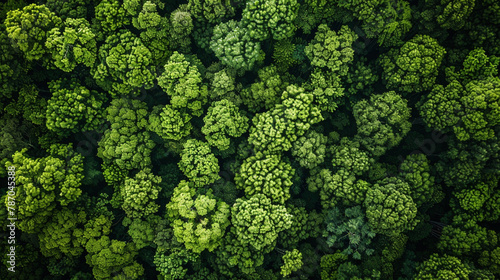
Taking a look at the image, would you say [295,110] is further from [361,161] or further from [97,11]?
[97,11]

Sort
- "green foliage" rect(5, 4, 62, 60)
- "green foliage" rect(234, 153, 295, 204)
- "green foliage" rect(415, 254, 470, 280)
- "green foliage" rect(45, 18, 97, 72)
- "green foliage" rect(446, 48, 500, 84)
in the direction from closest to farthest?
"green foliage" rect(415, 254, 470, 280)
"green foliage" rect(5, 4, 62, 60)
"green foliage" rect(446, 48, 500, 84)
"green foliage" rect(45, 18, 97, 72)
"green foliage" rect(234, 153, 295, 204)

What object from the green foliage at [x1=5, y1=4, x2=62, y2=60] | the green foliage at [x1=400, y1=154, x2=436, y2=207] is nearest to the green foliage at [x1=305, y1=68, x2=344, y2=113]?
the green foliage at [x1=400, y1=154, x2=436, y2=207]

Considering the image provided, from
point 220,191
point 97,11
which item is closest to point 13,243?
point 220,191

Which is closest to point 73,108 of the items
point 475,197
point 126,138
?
point 126,138

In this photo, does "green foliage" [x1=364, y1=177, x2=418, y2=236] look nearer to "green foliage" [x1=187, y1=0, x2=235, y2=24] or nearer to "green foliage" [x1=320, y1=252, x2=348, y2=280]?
"green foliage" [x1=320, y1=252, x2=348, y2=280]

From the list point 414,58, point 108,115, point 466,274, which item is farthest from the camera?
point 108,115
